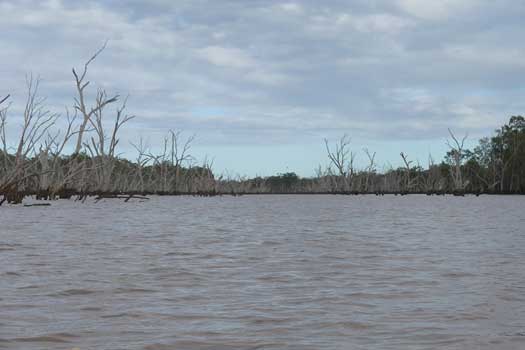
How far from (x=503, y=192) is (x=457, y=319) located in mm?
70432

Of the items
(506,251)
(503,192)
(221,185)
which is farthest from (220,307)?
(503,192)

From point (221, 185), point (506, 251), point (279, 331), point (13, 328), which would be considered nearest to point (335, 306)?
point (279, 331)

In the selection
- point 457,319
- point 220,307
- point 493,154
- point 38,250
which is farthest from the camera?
point 493,154

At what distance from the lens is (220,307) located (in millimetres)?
4879

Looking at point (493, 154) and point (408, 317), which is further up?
point (493, 154)

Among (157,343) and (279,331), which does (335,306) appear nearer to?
(279,331)

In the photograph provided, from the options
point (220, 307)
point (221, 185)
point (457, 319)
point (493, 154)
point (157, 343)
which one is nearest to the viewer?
point (157, 343)

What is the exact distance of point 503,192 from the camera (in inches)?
2773

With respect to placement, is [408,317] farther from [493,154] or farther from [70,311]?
[493,154]

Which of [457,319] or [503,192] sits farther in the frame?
[503,192]

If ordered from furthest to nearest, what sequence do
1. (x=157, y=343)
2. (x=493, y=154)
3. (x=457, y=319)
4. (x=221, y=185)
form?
1. (x=493, y=154)
2. (x=221, y=185)
3. (x=457, y=319)
4. (x=157, y=343)

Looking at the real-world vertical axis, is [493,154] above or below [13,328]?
above

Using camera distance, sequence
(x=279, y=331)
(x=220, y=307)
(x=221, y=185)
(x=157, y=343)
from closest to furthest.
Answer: (x=157, y=343) < (x=279, y=331) < (x=220, y=307) < (x=221, y=185)

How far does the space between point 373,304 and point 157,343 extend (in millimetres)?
1990
